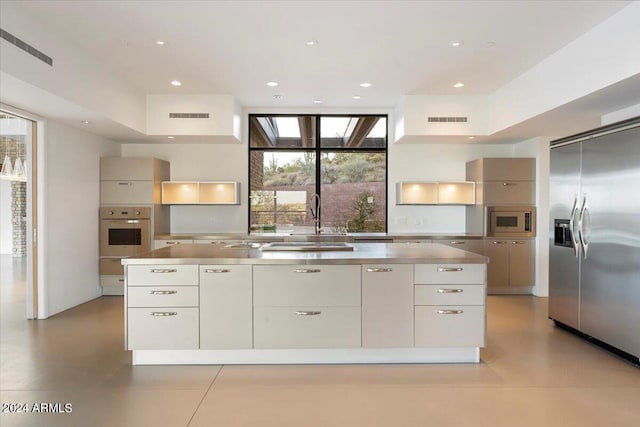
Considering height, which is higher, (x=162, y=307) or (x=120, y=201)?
(x=120, y=201)

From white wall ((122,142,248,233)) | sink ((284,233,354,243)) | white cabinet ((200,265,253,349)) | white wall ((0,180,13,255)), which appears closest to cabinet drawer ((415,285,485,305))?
white cabinet ((200,265,253,349))

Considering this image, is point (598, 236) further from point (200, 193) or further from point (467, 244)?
point (200, 193)

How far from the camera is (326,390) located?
2.89 m

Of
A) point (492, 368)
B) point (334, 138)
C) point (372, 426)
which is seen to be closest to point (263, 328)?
point (372, 426)

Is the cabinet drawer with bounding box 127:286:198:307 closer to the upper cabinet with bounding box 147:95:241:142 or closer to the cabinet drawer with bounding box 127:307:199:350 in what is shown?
the cabinet drawer with bounding box 127:307:199:350

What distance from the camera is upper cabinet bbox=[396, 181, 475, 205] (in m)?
6.56

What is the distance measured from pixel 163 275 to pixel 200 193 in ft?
11.2

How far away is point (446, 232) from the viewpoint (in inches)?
269

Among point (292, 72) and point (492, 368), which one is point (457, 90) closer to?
point (292, 72)

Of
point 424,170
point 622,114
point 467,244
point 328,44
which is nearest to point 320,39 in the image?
point 328,44

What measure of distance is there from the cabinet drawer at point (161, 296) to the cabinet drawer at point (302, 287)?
536 millimetres

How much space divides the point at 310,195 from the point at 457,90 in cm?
283

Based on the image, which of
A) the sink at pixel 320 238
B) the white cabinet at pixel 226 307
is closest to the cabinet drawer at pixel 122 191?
the sink at pixel 320 238

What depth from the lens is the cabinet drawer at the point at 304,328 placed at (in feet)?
10.8
